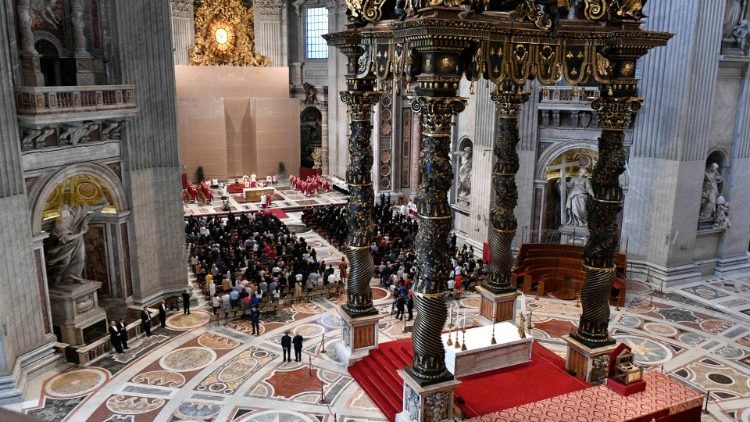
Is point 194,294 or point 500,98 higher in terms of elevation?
point 500,98

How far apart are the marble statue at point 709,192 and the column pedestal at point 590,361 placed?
31.8ft

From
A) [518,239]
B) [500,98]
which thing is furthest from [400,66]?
[518,239]

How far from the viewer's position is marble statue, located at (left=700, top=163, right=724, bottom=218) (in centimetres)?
1770

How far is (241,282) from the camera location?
15359mm

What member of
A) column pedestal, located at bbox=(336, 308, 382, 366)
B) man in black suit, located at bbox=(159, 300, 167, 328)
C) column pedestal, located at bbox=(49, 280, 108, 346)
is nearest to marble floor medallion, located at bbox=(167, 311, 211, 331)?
man in black suit, located at bbox=(159, 300, 167, 328)

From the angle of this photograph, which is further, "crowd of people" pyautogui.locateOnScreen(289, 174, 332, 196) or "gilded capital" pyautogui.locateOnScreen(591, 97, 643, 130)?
"crowd of people" pyautogui.locateOnScreen(289, 174, 332, 196)

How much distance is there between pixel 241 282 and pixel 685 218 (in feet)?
40.7

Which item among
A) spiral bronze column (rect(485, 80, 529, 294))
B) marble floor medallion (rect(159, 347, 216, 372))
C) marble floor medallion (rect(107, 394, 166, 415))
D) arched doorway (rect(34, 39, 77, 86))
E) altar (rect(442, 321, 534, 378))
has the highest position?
arched doorway (rect(34, 39, 77, 86))

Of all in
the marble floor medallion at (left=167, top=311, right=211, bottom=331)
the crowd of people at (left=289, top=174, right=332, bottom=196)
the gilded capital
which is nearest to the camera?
the gilded capital

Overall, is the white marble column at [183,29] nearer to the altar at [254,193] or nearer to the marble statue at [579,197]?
the altar at [254,193]

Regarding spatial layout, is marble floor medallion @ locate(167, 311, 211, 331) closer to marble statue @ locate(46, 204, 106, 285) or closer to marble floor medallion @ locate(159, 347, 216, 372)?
marble floor medallion @ locate(159, 347, 216, 372)

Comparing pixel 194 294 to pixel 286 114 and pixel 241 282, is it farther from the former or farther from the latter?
pixel 286 114

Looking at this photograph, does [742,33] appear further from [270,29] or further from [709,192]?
[270,29]

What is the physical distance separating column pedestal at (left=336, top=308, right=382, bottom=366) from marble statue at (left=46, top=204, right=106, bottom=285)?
6024 mm
